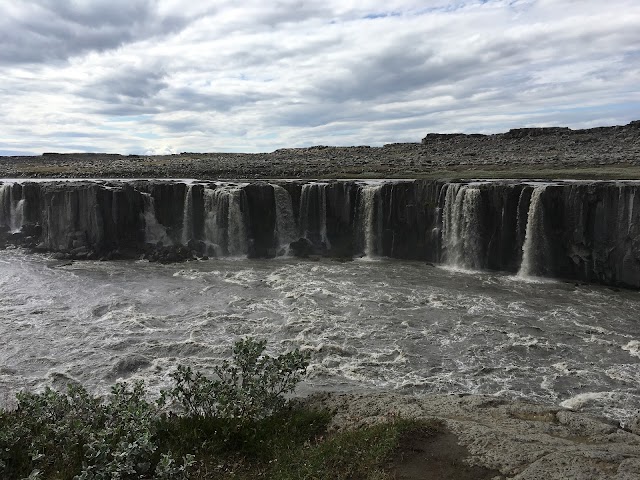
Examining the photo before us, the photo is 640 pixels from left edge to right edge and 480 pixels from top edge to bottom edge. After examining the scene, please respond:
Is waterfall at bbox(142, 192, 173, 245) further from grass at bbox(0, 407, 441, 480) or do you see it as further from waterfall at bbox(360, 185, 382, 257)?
grass at bbox(0, 407, 441, 480)

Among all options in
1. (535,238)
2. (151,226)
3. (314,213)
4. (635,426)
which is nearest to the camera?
(635,426)

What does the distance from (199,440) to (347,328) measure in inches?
425

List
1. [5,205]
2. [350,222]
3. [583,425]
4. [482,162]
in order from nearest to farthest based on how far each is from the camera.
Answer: [583,425] → [350,222] → [5,205] → [482,162]

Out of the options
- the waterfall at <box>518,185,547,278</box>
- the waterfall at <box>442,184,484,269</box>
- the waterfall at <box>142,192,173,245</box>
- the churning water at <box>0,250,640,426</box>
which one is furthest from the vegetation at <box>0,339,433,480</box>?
the waterfall at <box>142,192,173,245</box>

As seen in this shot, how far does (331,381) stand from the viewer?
49.3 ft

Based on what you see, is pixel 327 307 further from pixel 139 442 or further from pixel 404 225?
pixel 139 442

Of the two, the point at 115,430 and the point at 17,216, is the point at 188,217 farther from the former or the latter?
the point at 115,430

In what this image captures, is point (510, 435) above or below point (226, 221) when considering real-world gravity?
below

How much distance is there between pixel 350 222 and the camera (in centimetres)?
3366

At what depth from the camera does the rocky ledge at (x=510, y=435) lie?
7.79 m

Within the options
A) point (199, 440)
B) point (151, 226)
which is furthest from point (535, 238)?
point (151, 226)

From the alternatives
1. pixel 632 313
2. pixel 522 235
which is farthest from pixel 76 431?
pixel 522 235

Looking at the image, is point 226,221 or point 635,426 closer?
point 635,426

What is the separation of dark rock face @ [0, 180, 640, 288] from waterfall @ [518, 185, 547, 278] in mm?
54
